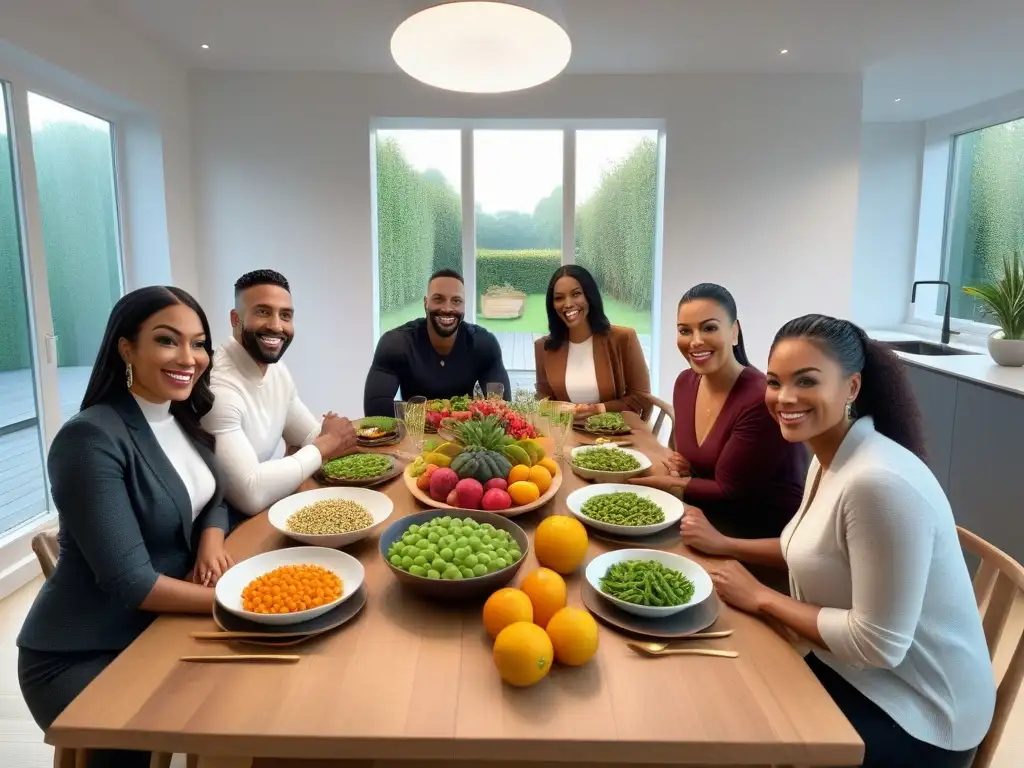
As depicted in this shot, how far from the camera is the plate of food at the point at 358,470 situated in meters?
1.79

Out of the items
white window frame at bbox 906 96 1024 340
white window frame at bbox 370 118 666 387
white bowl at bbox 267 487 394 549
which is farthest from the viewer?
white window frame at bbox 906 96 1024 340

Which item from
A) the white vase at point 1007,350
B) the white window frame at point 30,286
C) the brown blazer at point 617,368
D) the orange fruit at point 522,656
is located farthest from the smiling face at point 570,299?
the white window frame at point 30,286

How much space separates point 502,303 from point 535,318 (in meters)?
0.27

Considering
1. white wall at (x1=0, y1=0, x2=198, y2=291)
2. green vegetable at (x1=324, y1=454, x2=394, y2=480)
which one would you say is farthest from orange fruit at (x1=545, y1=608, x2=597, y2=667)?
white wall at (x1=0, y1=0, x2=198, y2=291)

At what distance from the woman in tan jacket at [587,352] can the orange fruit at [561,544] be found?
1.67 m

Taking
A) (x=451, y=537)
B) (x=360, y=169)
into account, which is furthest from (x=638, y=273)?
(x=451, y=537)

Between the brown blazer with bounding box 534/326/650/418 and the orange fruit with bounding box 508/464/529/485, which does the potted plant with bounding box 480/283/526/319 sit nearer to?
the brown blazer with bounding box 534/326/650/418

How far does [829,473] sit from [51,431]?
11.2 feet

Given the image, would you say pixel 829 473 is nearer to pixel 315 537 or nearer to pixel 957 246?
pixel 315 537

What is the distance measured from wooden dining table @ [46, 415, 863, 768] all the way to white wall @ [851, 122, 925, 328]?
17.2 feet

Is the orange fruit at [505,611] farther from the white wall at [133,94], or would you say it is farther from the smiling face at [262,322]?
the white wall at [133,94]

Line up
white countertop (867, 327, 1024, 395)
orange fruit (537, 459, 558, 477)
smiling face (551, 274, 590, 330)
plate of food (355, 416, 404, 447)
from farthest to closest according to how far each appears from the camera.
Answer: smiling face (551, 274, 590, 330), white countertop (867, 327, 1024, 395), plate of food (355, 416, 404, 447), orange fruit (537, 459, 558, 477)

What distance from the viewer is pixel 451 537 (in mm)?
1211

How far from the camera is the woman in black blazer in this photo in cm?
120
